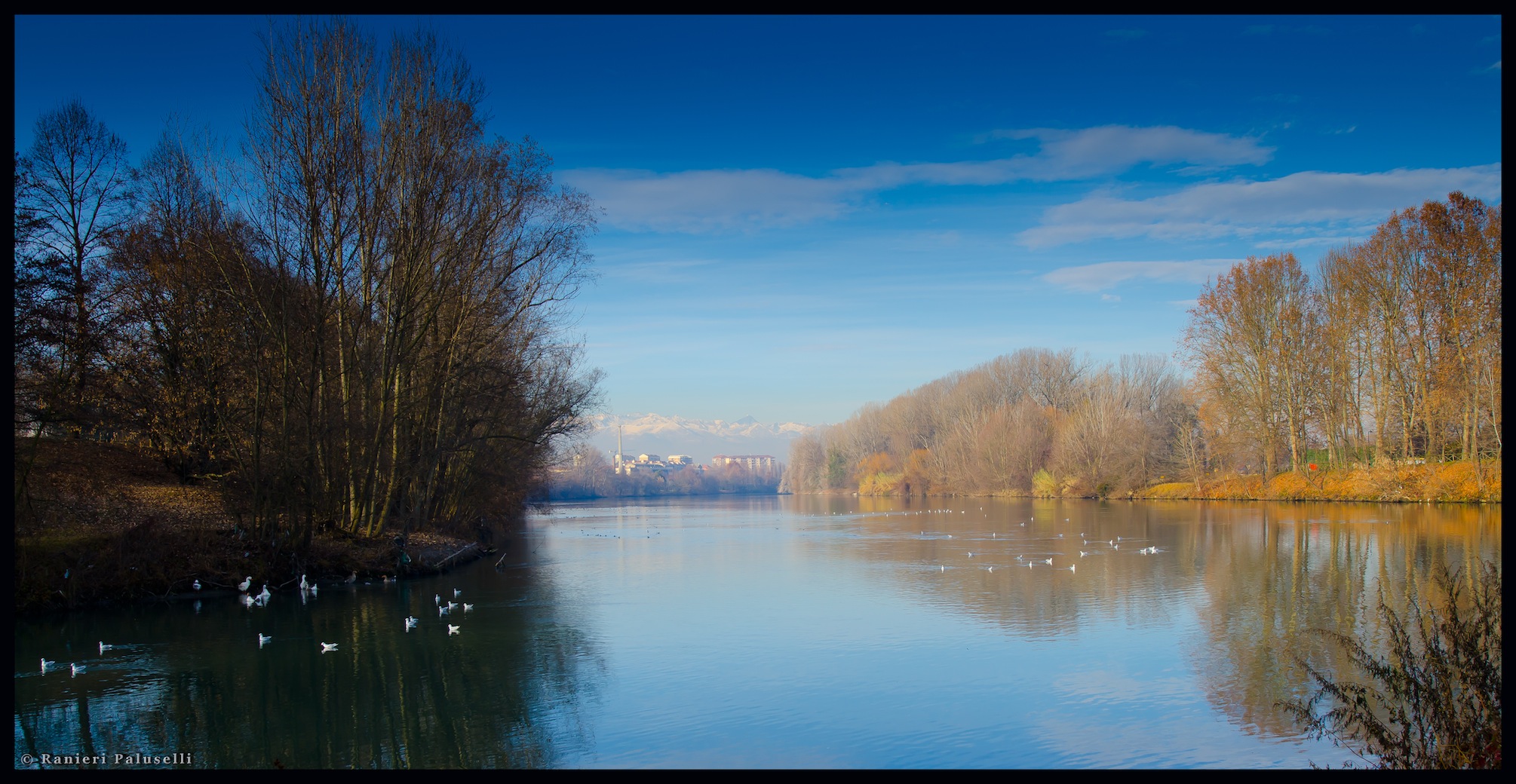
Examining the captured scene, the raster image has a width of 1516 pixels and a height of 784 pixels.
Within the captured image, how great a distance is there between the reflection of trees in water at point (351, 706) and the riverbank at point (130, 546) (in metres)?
3.86

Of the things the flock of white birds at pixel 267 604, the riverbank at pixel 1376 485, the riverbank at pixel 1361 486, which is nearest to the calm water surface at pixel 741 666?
the flock of white birds at pixel 267 604

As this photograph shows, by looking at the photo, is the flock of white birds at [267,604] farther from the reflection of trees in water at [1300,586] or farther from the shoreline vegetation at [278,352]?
the reflection of trees in water at [1300,586]

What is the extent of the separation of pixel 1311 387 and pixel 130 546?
50195mm

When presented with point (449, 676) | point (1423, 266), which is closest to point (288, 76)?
point (449, 676)

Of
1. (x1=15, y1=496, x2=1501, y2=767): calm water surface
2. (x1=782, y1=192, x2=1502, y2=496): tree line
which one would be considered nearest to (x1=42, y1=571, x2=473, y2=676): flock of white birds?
(x1=15, y1=496, x2=1501, y2=767): calm water surface

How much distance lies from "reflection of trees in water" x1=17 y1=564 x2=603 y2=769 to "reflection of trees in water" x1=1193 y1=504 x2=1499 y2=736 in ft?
22.7

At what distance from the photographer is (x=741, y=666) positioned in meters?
11.7

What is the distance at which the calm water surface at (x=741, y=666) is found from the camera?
328 inches

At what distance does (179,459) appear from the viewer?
23.5 m

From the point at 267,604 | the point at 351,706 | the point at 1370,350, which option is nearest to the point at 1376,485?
the point at 1370,350

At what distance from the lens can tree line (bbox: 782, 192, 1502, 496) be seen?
3966 centimetres

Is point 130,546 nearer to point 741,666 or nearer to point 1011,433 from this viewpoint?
point 741,666

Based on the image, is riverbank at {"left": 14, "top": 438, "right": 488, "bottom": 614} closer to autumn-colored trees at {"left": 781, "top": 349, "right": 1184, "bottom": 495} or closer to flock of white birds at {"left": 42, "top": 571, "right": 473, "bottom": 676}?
flock of white birds at {"left": 42, "top": 571, "right": 473, "bottom": 676}

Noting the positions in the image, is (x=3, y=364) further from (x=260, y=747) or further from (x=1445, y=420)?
(x=1445, y=420)
